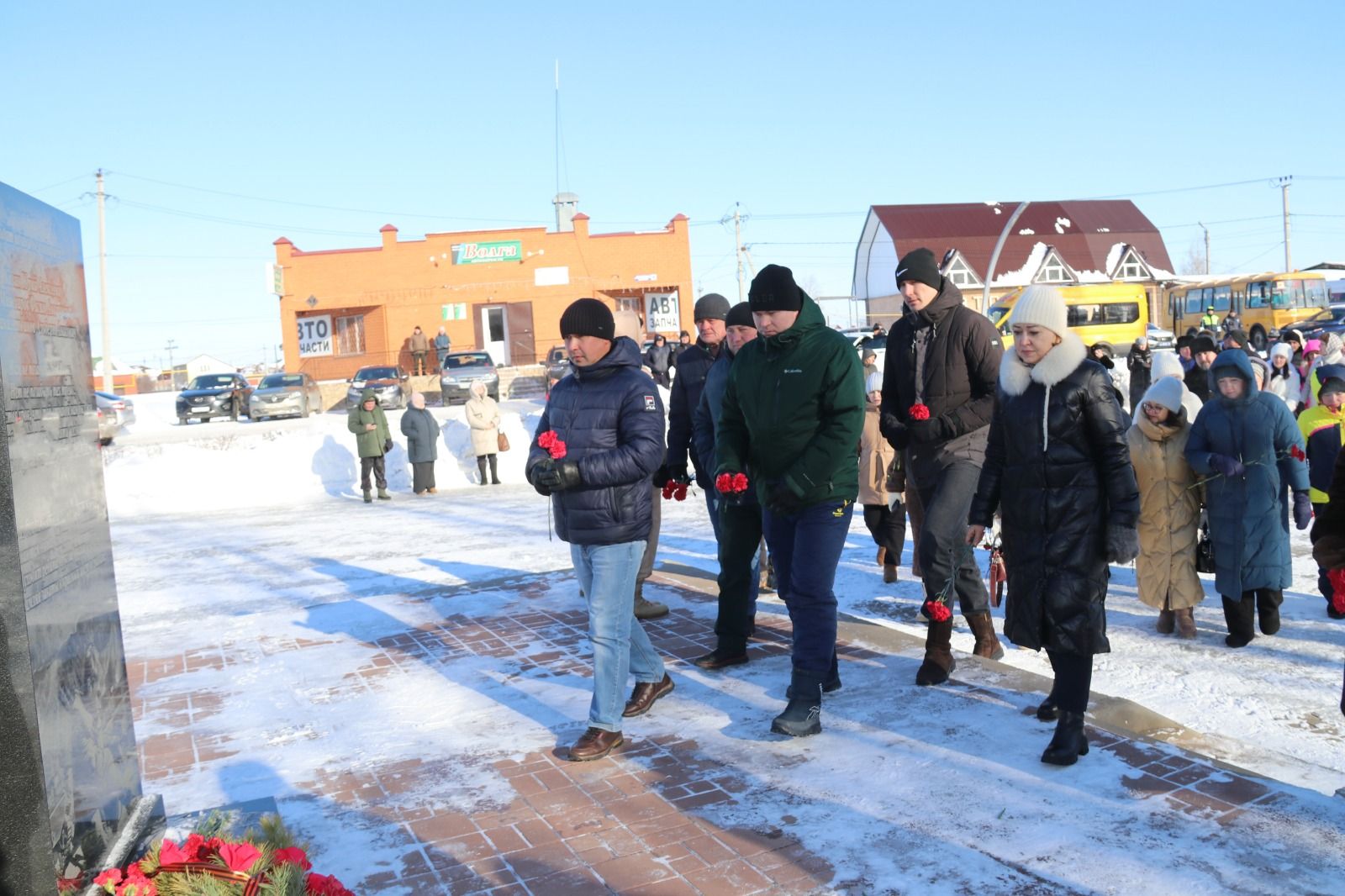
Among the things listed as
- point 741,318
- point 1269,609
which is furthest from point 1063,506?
point 1269,609

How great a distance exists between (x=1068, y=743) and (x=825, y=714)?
3.64ft

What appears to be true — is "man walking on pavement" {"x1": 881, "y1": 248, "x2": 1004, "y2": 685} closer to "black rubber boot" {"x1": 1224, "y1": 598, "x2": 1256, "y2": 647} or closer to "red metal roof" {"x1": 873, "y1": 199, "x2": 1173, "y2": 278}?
"black rubber boot" {"x1": 1224, "y1": 598, "x2": 1256, "y2": 647}

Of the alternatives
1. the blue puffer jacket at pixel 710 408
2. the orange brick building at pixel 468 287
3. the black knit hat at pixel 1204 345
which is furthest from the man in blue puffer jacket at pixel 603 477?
the orange brick building at pixel 468 287

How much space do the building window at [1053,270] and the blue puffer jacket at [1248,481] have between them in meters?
54.4

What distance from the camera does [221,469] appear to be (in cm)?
1906

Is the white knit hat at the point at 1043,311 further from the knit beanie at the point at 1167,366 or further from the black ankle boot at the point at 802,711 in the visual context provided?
the knit beanie at the point at 1167,366

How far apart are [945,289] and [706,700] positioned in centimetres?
235

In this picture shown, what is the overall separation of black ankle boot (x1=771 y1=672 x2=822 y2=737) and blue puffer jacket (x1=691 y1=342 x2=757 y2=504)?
5.33ft

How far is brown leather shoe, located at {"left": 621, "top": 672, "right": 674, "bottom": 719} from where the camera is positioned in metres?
5.06

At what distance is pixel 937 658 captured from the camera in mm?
5266

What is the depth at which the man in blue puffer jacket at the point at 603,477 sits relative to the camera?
179 inches

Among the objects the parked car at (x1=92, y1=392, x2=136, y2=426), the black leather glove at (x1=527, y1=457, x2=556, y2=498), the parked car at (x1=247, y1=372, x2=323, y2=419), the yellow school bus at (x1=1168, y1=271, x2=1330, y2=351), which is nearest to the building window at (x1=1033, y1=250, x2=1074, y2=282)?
the yellow school bus at (x1=1168, y1=271, x2=1330, y2=351)

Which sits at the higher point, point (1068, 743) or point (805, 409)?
point (805, 409)

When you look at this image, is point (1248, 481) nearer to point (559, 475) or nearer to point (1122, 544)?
point (1122, 544)
